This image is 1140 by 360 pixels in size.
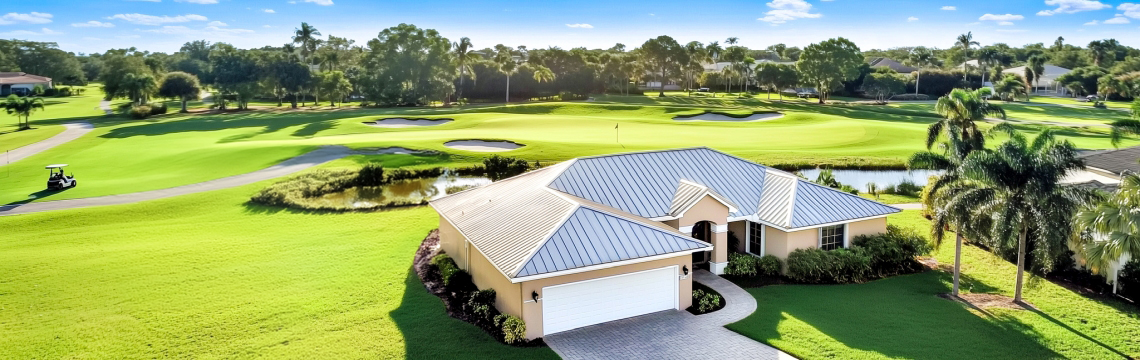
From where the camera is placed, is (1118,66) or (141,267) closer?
(141,267)

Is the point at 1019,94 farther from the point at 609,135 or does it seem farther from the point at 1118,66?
the point at 609,135

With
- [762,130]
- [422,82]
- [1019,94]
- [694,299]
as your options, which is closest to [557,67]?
[422,82]

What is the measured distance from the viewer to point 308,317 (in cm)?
1806

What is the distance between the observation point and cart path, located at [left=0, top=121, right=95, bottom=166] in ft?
148

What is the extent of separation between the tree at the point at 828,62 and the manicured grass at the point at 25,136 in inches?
3172

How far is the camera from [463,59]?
278 feet

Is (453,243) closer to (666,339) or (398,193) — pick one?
(666,339)

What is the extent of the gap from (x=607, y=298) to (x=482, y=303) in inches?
128

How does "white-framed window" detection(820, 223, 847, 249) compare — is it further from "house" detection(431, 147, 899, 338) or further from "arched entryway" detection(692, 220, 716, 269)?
"arched entryway" detection(692, 220, 716, 269)

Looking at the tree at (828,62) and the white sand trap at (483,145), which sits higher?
the tree at (828,62)

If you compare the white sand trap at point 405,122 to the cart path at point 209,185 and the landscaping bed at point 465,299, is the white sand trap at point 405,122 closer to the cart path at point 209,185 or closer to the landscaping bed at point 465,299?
the cart path at point 209,185

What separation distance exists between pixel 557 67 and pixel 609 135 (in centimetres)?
4600

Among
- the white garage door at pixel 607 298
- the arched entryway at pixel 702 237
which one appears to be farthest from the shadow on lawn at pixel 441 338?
the arched entryway at pixel 702 237

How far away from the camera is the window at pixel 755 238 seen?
22734 mm
